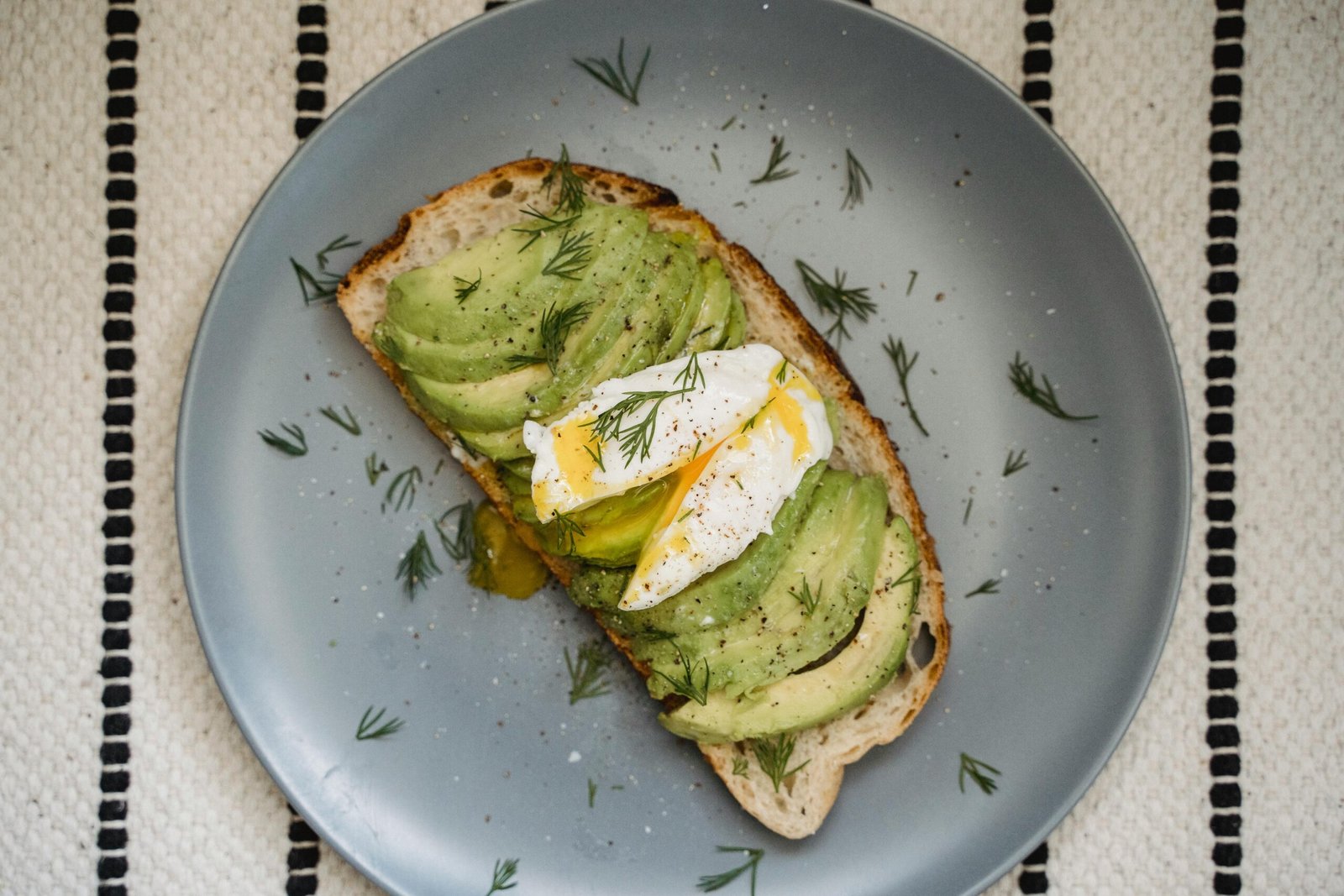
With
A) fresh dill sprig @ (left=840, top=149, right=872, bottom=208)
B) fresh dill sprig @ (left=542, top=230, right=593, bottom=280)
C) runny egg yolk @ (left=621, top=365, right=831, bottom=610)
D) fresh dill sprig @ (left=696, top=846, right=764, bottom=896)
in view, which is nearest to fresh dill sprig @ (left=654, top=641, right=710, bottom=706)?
runny egg yolk @ (left=621, top=365, right=831, bottom=610)

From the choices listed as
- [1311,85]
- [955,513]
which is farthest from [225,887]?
[1311,85]

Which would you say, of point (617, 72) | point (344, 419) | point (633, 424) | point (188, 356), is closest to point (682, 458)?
point (633, 424)

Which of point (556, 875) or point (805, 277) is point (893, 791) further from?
point (805, 277)

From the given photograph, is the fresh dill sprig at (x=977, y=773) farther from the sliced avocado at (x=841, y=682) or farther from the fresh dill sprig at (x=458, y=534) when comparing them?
the fresh dill sprig at (x=458, y=534)

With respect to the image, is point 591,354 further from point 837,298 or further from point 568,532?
point 837,298

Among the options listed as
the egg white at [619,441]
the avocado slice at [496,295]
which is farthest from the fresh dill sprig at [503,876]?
the avocado slice at [496,295]

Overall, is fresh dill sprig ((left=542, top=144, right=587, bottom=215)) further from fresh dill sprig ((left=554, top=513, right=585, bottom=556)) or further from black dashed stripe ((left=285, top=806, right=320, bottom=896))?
black dashed stripe ((left=285, top=806, right=320, bottom=896))

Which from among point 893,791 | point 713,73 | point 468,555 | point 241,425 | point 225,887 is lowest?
point 225,887
